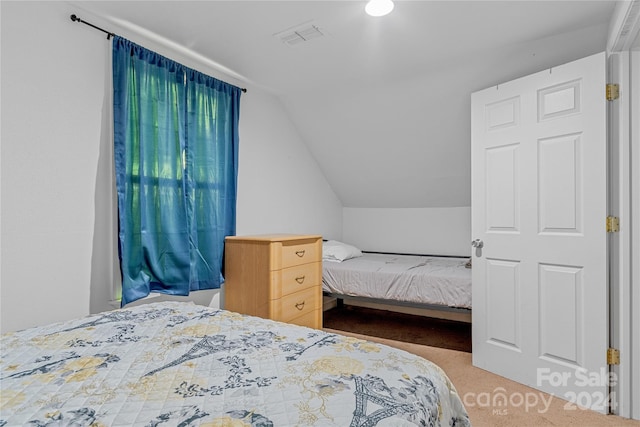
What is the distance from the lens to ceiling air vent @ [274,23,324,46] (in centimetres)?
225

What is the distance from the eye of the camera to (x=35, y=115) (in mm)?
1823

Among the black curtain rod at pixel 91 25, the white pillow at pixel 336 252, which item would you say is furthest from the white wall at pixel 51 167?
the white pillow at pixel 336 252

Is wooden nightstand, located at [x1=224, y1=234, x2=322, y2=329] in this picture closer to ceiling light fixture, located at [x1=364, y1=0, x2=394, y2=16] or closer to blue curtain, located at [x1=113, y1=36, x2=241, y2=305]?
blue curtain, located at [x1=113, y1=36, x2=241, y2=305]

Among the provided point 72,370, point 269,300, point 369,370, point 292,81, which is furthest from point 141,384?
point 292,81

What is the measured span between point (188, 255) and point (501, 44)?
8.76 feet

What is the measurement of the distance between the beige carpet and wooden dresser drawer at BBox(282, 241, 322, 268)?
1.32 metres

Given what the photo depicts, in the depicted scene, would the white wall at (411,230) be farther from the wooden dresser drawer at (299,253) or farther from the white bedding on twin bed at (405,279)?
the wooden dresser drawer at (299,253)

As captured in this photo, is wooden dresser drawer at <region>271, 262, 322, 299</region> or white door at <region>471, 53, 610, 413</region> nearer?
white door at <region>471, 53, 610, 413</region>

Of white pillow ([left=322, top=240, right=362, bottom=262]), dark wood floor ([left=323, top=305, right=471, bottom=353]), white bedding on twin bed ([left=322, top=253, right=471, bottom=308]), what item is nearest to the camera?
white bedding on twin bed ([left=322, top=253, right=471, bottom=308])

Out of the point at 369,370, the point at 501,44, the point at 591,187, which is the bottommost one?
the point at 369,370

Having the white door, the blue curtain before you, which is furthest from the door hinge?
the blue curtain

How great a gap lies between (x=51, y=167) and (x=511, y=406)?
291cm

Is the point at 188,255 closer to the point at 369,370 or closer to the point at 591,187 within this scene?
the point at 369,370

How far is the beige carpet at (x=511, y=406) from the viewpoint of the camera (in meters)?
1.86
